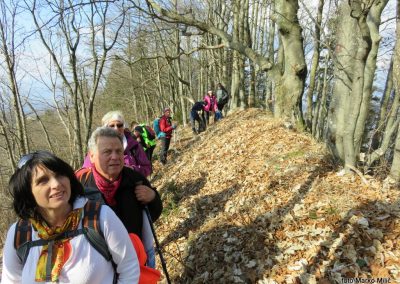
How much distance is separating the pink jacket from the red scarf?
13.2 m

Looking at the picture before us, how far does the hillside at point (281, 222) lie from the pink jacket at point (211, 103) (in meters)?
8.18

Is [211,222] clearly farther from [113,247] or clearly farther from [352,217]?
[113,247]

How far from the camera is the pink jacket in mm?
15836

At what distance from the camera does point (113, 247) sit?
75.1 inches

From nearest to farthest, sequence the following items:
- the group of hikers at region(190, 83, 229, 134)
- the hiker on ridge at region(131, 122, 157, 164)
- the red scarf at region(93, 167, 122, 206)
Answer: the red scarf at region(93, 167, 122, 206) < the hiker on ridge at region(131, 122, 157, 164) < the group of hikers at region(190, 83, 229, 134)

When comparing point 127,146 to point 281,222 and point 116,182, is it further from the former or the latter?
point 281,222

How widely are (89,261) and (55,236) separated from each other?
263 mm

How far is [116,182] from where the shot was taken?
2725 mm

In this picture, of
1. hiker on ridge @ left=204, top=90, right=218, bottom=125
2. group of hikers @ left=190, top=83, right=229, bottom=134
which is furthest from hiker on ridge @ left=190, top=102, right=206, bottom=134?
hiker on ridge @ left=204, top=90, right=218, bottom=125

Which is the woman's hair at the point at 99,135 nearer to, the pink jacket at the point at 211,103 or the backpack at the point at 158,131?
the backpack at the point at 158,131

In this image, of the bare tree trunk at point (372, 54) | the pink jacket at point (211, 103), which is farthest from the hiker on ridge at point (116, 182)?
the pink jacket at point (211, 103)

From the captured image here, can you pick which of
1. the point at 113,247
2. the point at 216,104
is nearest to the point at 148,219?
the point at 113,247

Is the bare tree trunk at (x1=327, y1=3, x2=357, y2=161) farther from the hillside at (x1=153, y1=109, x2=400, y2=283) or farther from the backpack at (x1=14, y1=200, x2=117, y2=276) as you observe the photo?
the backpack at (x1=14, y1=200, x2=117, y2=276)

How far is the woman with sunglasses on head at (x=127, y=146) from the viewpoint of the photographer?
4.41 meters
